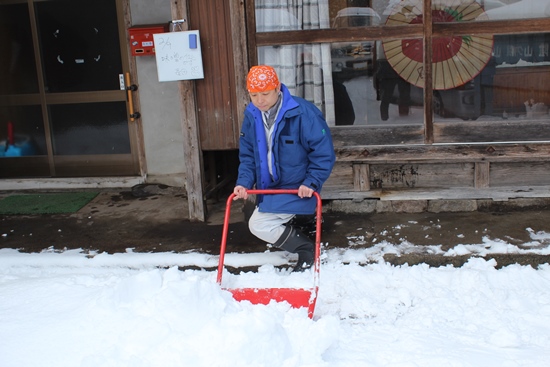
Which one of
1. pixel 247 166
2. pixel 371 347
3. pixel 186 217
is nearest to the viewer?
pixel 371 347

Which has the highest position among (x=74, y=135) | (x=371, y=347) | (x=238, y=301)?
(x=74, y=135)

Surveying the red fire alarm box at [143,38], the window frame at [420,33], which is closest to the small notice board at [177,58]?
the window frame at [420,33]

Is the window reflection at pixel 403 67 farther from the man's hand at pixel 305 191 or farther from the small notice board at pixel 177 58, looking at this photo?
the man's hand at pixel 305 191

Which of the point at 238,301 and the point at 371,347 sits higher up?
the point at 238,301

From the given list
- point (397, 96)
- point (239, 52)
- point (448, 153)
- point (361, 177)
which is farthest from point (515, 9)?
point (239, 52)

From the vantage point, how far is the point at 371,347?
3.71m

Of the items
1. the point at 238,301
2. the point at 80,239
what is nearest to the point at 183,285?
the point at 238,301

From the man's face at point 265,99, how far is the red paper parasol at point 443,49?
1787 mm

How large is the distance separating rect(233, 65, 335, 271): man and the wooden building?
49.8 inches

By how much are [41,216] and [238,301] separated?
374cm

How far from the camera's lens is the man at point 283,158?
4.45 metres

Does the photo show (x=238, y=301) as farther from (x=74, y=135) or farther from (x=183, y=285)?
(x=74, y=135)

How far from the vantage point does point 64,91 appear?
25.6 feet

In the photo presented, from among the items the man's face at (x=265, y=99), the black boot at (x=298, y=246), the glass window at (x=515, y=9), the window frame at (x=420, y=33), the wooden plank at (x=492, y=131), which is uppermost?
the glass window at (x=515, y=9)
